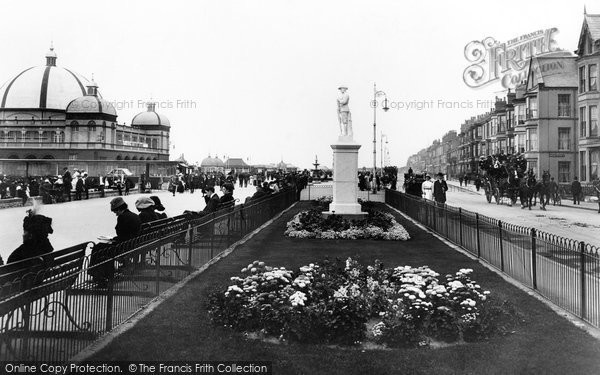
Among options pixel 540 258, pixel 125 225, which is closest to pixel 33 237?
pixel 125 225

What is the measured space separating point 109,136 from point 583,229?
73435 millimetres

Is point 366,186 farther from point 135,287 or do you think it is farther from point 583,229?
point 135,287

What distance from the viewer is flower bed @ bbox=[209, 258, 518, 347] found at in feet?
20.4

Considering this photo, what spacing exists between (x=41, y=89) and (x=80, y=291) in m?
88.8

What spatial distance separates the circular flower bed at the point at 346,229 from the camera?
52.1 feet

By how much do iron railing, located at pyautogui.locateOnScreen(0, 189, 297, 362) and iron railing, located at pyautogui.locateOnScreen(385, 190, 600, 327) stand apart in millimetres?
6696

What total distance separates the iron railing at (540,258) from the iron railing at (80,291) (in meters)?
6.70

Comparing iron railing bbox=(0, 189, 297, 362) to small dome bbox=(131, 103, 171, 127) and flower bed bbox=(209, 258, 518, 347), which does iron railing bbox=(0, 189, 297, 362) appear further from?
small dome bbox=(131, 103, 171, 127)

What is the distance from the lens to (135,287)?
8.00 m

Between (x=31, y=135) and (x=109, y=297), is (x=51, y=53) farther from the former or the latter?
(x=109, y=297)

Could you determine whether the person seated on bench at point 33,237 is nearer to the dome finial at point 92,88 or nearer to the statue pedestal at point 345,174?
the statue pedestal at point 345,174

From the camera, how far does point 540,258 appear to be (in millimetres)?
8859

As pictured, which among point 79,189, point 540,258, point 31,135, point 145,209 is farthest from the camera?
point 31,135

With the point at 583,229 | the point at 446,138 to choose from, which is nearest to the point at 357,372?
the point at 583,229
